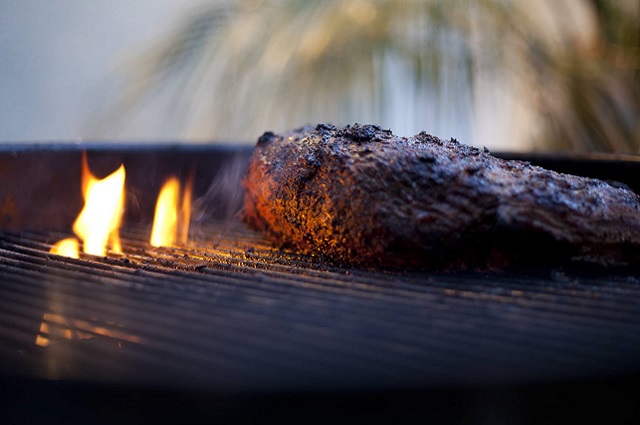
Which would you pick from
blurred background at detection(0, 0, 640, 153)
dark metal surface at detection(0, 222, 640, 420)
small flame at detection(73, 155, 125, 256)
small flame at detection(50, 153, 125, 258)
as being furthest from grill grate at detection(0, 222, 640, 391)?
blurred background at detection(0, 0, 640, 153)

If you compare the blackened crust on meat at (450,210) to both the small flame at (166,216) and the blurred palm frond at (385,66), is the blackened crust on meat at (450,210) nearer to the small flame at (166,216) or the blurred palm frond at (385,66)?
the small flame at (166,216)

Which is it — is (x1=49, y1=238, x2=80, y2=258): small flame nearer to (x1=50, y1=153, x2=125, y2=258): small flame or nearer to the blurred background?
(x1=50, y1=153, x2=125, y2=258): small flame

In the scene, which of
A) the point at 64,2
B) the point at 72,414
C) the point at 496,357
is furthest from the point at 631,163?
the point at 64,2

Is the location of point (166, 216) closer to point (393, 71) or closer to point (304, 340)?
point (304, 340)

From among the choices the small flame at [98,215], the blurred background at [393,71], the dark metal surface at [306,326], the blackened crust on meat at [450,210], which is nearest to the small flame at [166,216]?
the small flame at [98,215]

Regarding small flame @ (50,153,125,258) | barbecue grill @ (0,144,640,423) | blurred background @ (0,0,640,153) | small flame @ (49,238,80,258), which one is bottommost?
barbecue grill @ (0,144,640,423)

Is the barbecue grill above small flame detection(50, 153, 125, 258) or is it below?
below
